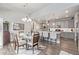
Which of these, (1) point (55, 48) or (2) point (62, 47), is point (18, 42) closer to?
(1) point (55, 48)

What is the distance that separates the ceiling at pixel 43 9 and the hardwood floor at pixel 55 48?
50 centimetres

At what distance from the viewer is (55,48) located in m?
Result: 2.26

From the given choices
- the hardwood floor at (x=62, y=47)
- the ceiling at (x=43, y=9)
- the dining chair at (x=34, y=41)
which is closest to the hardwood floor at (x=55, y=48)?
the hardwood floor at (x=62, y=47)

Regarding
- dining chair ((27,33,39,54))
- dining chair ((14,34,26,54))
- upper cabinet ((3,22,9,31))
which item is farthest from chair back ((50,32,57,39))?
upper cabinet ((3,22,9,31))

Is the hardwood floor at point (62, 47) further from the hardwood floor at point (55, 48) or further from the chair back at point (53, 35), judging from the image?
the chair back at point (53, 35)

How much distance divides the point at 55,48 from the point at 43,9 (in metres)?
0.80

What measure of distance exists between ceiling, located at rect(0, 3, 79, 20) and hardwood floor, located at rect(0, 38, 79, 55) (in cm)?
50

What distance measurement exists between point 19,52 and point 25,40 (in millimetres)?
273

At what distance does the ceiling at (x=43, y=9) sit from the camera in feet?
7.27

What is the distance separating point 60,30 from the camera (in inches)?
88.7

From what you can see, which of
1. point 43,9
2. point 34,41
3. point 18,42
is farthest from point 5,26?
point 43,9

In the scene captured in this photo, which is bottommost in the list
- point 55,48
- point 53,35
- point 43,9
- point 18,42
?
point 55,48

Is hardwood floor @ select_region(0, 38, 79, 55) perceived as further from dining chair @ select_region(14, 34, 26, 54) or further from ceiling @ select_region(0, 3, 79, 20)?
ceiling @ select_region(0, 3, 79, 20)
